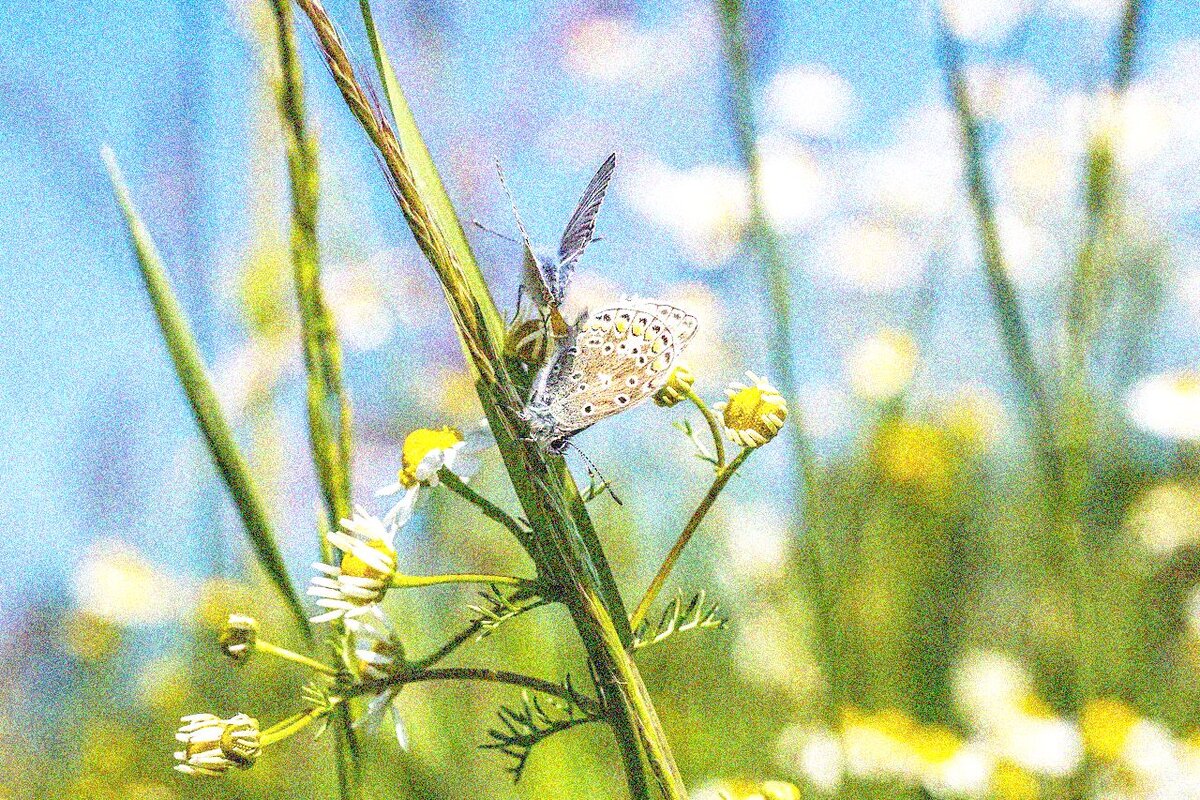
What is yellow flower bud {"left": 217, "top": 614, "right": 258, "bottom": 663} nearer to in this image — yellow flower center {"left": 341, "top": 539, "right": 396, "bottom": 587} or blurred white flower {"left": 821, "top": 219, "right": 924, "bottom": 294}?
yellow flower center {"left": 341, "top": 539, "right": 396, "bottom": 587}

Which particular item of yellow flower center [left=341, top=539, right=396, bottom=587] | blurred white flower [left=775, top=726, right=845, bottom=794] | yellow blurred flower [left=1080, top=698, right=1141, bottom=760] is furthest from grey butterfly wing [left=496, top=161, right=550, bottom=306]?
yellow blurred flower [left=1080, top=698, right=1141, bottom=760]

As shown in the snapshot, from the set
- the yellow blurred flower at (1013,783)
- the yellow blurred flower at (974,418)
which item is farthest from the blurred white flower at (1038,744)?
the yellow blurred flower at (974,418)

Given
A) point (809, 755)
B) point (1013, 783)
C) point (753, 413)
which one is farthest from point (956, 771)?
point (753, 413)

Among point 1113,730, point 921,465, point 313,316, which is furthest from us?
point 921,465

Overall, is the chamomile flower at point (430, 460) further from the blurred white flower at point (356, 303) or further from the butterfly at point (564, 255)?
the blurred white flower at point (356, 303)

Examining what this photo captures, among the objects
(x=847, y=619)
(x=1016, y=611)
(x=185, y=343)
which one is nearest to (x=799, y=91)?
(x=1016, y=611)

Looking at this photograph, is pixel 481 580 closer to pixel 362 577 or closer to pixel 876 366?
pixel 362 577

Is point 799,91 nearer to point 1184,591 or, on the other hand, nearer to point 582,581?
point 1184,591
